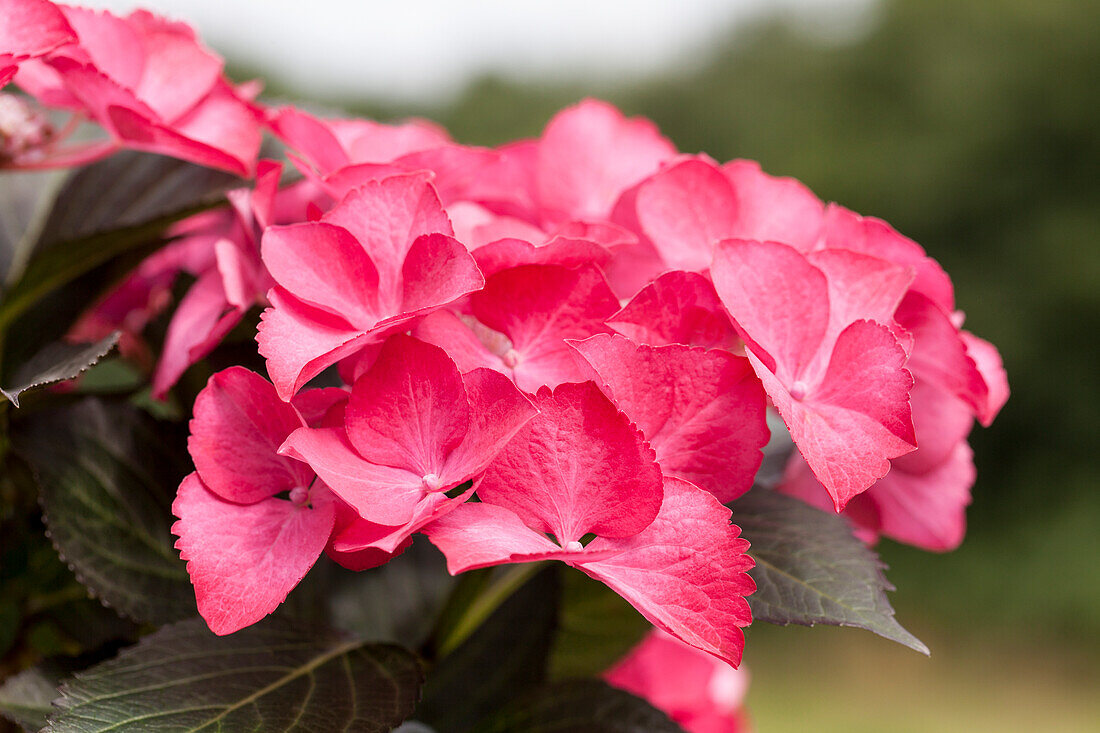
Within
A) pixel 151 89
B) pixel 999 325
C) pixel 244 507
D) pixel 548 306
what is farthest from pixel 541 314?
pixel 999 325

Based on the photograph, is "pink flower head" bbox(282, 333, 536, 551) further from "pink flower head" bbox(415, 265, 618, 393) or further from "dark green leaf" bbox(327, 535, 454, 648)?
"dark green leaf" bbox(327, 535, 454, 648)

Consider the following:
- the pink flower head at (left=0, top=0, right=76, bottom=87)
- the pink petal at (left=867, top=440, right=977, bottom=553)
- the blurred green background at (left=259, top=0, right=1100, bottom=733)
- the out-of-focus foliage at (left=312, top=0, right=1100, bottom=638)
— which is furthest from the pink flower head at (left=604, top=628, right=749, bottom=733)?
the out-of-focus foliage at (left=312, top=0, right=1100, bottom=638)

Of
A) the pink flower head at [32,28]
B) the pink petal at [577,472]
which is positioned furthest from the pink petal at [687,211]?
the pink flower head at [32,28]

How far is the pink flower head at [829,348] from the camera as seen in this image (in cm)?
27

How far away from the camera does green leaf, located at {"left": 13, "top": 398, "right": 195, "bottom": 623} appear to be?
35 cm

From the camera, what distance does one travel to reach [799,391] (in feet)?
0.98

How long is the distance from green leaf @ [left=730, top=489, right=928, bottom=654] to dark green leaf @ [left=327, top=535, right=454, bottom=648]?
0.59 feet

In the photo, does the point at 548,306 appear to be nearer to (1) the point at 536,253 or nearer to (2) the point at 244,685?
(1) the point at 536,253

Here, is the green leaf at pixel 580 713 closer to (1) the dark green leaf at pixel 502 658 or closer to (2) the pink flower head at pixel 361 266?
(1) the dark green leaf at pixel 502 658

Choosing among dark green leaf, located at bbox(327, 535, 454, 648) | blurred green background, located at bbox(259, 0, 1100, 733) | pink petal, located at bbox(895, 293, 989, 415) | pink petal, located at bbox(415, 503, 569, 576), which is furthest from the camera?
blurred green background, located at bbox(259, 0, 1100, 733)

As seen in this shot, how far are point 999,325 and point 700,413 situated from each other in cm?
410

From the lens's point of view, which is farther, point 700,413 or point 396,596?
point 396,596

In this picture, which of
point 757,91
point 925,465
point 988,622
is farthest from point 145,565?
point 757,91

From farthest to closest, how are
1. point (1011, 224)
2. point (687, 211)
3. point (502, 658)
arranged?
point (1011, 224) < point (502, 658) < point (687, 211)
